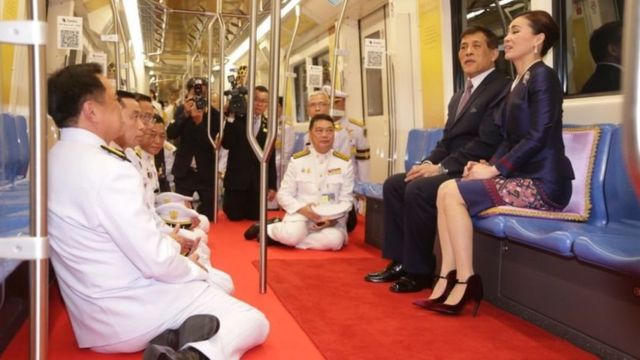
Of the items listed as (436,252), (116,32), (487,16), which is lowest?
(436,252)

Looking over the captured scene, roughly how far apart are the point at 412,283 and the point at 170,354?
66.5 inches

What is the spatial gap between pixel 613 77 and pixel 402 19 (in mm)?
2788

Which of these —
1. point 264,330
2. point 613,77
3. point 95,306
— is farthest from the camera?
point 613,77

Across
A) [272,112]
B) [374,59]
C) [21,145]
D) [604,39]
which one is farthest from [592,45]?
[21,145]

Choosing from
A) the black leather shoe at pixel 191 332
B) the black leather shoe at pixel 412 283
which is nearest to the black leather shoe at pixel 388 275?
the black leather shoe at pixel 412 283

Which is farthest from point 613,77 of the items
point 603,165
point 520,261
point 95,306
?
point 95,306

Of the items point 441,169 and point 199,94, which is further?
point 199,94

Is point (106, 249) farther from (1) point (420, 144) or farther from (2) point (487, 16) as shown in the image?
(2) point (487, 16)

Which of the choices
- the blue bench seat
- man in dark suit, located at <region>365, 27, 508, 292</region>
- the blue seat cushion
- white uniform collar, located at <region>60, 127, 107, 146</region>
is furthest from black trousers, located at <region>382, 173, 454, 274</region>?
white uniform collar, located at <region>60, 127, 107, 146</region>

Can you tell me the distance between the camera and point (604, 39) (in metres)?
3.38

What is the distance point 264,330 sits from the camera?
7.43ft

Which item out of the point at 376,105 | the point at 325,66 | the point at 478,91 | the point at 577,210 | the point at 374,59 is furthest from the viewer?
the point at 325,66

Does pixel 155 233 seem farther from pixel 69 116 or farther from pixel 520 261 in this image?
pixel 520 261

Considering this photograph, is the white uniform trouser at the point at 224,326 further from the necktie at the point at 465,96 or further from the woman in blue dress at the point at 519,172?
the necktie at the point at 465,96
